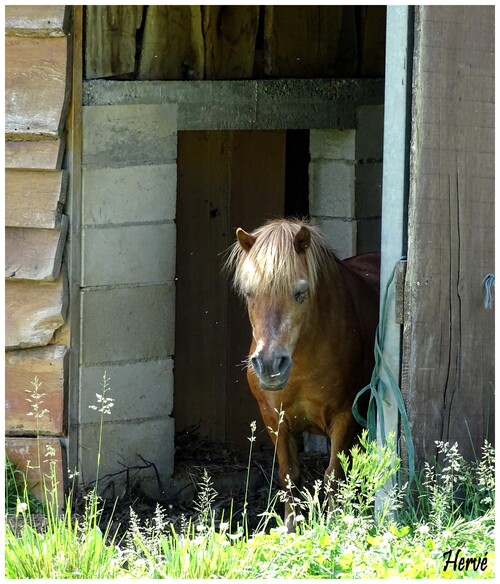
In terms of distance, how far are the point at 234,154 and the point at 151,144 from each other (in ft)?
4.33

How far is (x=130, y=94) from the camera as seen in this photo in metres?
5.48

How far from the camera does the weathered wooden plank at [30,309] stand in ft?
17.2

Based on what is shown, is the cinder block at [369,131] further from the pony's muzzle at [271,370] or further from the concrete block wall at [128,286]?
the pony's muzzle at [271,370]

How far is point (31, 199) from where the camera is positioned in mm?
5184

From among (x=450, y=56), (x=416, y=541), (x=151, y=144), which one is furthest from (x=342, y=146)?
(x=416, y=541)

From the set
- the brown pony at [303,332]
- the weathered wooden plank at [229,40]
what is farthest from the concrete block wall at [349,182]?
the brown pony at [303,332]

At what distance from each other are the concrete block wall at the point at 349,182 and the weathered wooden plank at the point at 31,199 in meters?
1.94

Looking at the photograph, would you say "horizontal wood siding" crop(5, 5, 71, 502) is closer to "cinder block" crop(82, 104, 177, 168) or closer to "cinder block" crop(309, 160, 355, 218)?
"cinder block" crop(82, 104, 177, 168)

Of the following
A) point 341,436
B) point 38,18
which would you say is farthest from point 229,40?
point 341,436

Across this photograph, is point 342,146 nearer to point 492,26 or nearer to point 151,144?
point 151,144

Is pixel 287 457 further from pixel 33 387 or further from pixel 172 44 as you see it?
pixel 172 44

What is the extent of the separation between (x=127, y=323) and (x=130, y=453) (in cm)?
70

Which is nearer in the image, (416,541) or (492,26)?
(416,541)

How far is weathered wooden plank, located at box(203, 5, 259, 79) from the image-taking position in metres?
5.90
